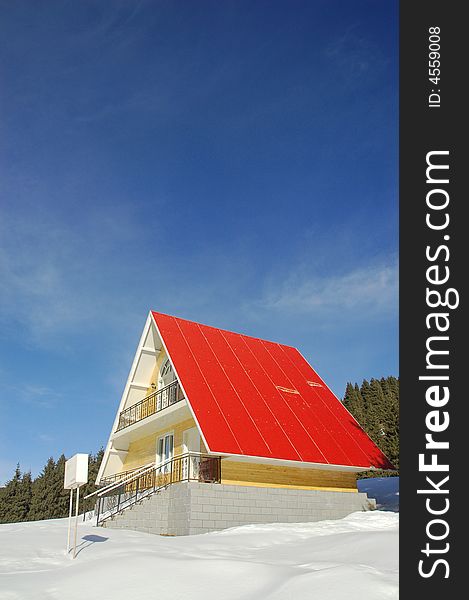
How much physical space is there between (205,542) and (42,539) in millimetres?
3289

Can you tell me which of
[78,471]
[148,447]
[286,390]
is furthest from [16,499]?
[78,471]

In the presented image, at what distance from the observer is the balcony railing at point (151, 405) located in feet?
62.8

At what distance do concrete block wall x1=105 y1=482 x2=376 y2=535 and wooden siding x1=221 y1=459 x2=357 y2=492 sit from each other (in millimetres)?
341

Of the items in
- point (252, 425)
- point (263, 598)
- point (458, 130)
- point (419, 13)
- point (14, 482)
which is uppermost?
point (419, 13)

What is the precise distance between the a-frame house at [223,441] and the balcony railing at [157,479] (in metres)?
0.04

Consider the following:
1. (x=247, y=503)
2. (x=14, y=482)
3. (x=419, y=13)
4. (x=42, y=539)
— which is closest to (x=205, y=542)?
(x=42, y=539)

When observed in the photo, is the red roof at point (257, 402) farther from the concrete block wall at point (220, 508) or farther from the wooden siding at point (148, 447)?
the wooden siding at point (148, 447)

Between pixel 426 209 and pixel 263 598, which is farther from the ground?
pixel 426 209

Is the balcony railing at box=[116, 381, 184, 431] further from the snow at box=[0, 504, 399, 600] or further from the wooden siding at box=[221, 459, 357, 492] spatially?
the snow at box=[0, 504, 399, 600]

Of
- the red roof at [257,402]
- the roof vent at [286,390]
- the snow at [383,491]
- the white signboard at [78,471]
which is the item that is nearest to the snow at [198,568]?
the white signboard at [78,471]

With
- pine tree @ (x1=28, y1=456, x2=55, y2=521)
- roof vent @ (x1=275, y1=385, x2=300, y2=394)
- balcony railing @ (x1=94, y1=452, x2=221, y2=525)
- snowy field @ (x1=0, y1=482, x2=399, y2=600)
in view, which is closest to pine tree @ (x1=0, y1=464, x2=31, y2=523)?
pine tree @ (x1=28, y1=456, x2=55, y2=521)

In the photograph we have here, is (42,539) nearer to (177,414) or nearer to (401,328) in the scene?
(177,414)

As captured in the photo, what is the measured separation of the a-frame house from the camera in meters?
16.4

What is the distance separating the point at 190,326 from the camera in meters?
22.0
